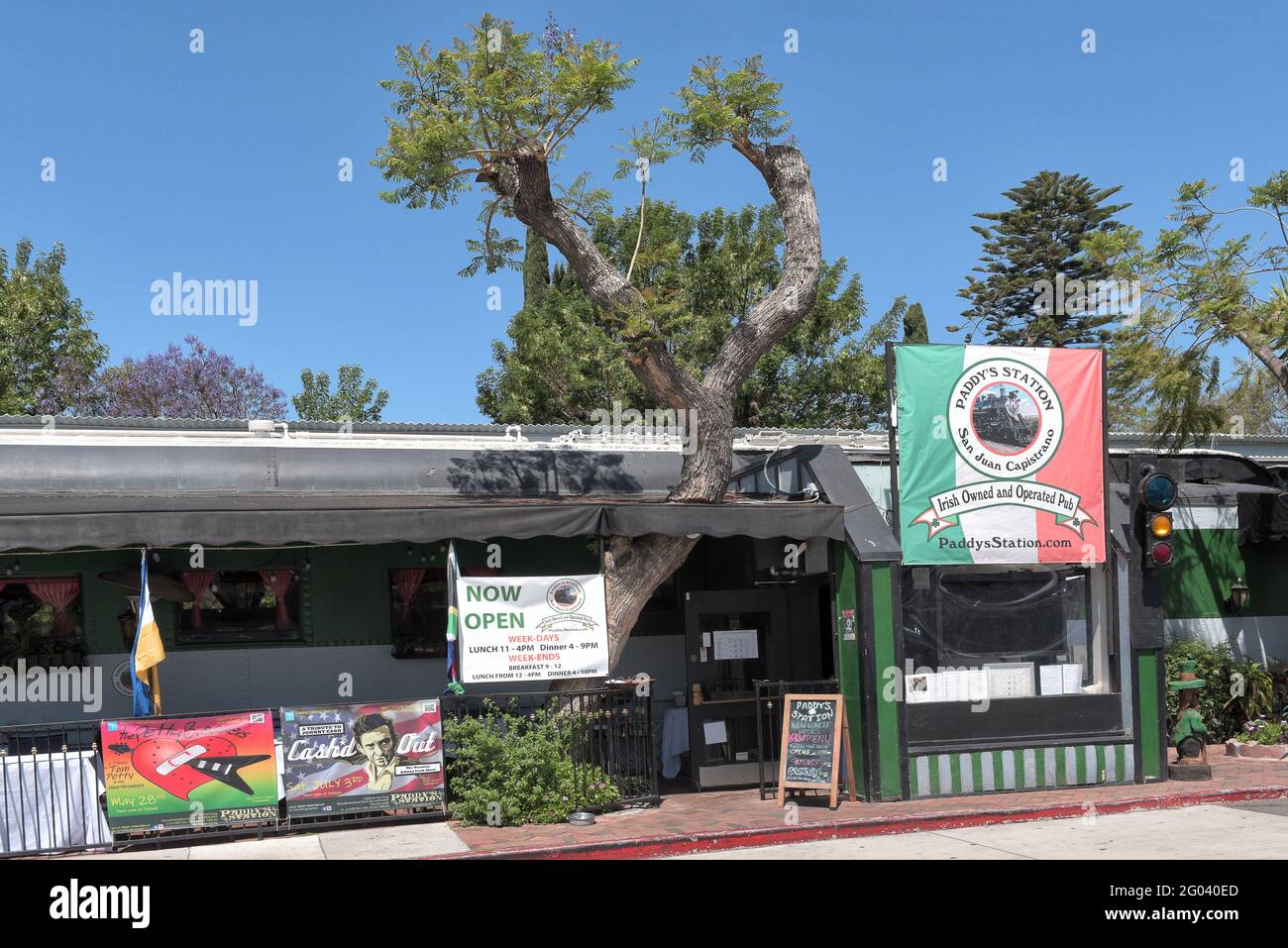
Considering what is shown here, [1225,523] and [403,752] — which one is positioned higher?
[1225,523]

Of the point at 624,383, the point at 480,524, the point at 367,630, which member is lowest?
the point at 367,630

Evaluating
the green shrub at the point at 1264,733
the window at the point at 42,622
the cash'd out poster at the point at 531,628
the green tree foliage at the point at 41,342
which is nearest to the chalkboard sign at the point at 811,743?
the cash'd out poster at the point at 531,628

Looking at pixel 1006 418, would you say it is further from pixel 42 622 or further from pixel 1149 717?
pixel 42 622

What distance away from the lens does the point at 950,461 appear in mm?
12008

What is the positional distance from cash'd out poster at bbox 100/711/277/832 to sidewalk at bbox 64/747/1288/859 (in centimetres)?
26

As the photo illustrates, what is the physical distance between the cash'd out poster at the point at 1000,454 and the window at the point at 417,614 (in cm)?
537

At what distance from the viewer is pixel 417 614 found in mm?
13594

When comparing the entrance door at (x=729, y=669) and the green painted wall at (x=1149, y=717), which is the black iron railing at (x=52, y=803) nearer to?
the entrance door at (x=729, y=669)

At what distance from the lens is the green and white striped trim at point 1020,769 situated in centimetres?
1143

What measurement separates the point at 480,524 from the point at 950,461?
15.7 feet

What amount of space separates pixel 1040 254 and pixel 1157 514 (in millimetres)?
31998

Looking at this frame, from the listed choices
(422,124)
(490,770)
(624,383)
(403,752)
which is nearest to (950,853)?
(490,770)

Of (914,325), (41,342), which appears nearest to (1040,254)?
(914,325)

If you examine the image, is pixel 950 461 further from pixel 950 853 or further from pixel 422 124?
pixel 422 124
